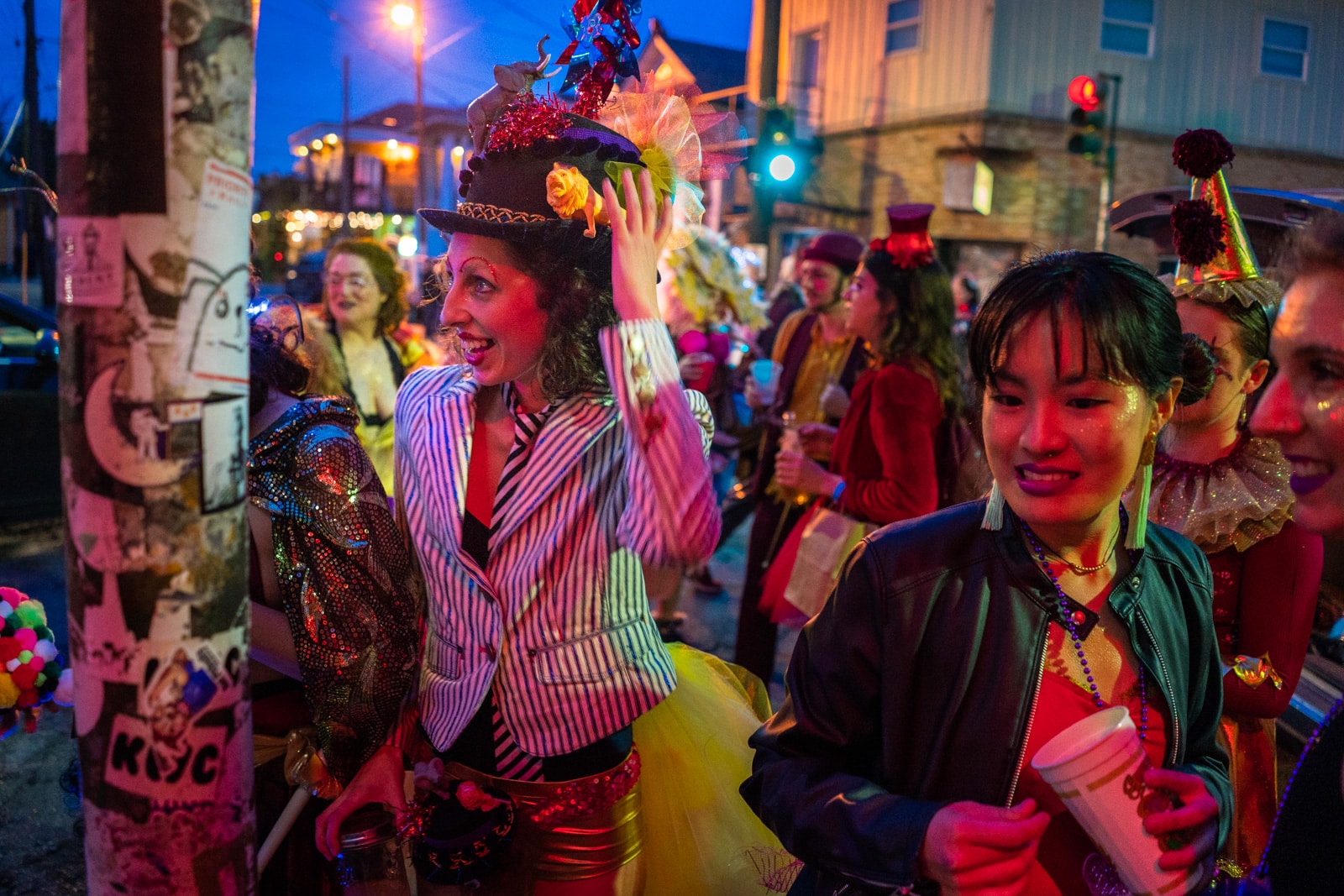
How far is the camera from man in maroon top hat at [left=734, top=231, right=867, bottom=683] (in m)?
4.84

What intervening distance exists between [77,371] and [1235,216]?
2.86 m

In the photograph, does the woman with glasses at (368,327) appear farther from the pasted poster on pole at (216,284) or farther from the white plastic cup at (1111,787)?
the white plastic cup at (1111,787)

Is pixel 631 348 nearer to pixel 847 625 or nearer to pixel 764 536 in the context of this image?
pixel 847 625

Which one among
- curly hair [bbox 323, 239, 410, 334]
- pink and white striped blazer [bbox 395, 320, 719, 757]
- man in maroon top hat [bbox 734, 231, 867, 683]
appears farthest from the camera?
curly hair [bbox 323, 239, 410, 334]

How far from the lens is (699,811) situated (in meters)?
2.19

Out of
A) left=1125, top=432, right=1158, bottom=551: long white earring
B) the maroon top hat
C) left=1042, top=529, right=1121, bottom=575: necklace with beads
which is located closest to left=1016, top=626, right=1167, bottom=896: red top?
left=1042, top=529, right=1121, bottom=575: necklace with beads

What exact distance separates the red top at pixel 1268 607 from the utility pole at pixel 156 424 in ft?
7.39

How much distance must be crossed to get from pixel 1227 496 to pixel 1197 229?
0.71 metres

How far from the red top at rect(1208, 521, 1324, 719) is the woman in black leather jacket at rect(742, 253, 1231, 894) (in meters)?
0.89

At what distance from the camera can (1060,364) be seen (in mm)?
1515

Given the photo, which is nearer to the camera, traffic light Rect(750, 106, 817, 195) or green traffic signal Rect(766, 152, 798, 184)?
traffic light Rect(750, 106, 817, 195)

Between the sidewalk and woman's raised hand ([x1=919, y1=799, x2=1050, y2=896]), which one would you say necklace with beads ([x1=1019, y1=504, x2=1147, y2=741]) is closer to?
woman's raised hand ([x1=919, y1=799, x2=1050, y2=896])

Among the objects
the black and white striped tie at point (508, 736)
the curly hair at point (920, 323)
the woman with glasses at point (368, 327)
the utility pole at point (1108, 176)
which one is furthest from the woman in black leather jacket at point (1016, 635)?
the utility pole at point (1108, 176)

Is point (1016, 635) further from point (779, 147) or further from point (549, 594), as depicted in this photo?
point (779, 147)
